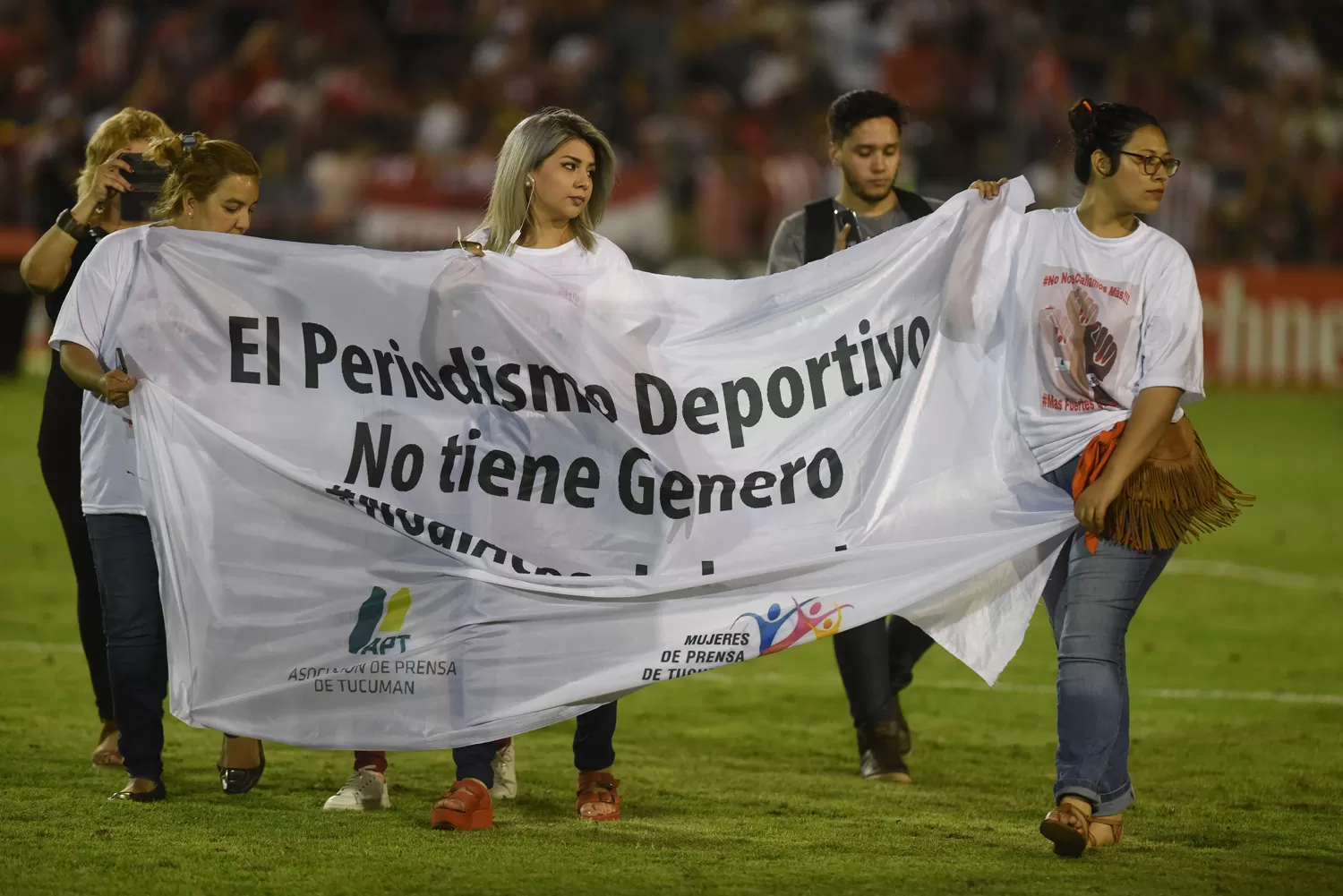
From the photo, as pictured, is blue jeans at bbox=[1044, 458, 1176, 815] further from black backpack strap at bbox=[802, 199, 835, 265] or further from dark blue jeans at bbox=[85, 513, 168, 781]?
dark blue jeans at bbox=[85, 513, 168, 781]

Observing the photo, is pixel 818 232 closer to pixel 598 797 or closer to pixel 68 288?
pixel 598 797

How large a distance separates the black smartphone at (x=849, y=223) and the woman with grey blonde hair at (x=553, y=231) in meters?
1.10

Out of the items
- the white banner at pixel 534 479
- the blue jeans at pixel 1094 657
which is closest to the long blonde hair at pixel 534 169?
the white banner at pixel 534 479

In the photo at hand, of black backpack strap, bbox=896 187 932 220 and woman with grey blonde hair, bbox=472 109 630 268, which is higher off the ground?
black backpack strap, bbox=896 187 932 220

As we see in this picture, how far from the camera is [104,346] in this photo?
5.54 meters

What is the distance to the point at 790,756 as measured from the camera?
6.69 m

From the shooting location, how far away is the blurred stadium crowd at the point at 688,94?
19.8m

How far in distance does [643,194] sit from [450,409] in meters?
14.5

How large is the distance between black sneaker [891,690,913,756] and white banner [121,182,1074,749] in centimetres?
84

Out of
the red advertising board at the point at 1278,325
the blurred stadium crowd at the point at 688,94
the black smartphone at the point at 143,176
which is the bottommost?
the black smartphone at the point at 143,176

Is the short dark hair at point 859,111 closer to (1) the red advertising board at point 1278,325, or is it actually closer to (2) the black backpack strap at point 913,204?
(2) the black backpack strap at point 913,204

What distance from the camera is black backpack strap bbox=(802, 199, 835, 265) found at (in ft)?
21.4

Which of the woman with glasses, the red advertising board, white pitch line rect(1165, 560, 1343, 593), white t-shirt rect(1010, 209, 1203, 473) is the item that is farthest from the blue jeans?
the red advertising board

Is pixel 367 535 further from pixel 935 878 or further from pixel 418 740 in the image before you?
pixel 935 878
